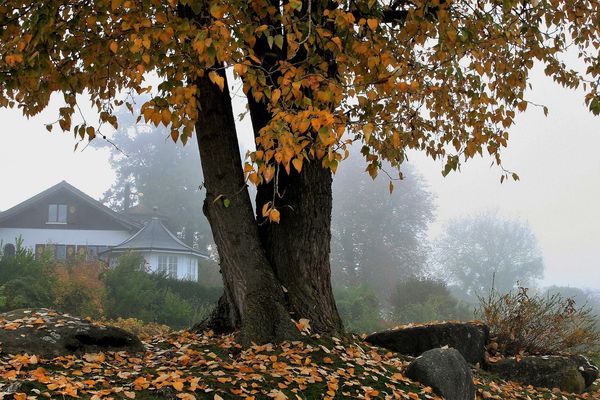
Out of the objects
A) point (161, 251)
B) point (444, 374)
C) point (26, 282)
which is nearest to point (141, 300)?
point (26, 282)

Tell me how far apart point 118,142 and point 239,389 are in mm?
55425

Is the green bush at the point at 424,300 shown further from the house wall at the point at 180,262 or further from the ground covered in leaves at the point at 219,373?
the ground covered in leaves at the point at 219,373

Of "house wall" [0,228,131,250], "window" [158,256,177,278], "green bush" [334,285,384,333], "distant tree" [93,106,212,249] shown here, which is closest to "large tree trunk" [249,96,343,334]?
"green bush" [334,285,384,333]

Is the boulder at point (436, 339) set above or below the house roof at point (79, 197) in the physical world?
below

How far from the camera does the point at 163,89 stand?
23.4 feet

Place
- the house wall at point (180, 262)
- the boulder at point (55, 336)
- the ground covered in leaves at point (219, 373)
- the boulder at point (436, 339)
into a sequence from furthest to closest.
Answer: the house wall at point (180, 262) → the boulder at point (436, 339) → the boulder at point (55, 336) → the ground covered in leaves at point (219, 373)

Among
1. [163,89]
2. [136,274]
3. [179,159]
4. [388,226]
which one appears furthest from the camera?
[179,159]

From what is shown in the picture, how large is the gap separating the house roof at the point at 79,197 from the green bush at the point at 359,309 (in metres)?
16.6

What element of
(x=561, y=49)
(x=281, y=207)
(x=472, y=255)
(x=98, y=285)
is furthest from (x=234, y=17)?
(x=472, y=255)

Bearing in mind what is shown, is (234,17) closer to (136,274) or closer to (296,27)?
(296,27)

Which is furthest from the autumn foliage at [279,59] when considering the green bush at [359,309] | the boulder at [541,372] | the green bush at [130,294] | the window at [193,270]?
the window at [193,270]

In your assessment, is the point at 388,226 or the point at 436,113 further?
the point at 388,226

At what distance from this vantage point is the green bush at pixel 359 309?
26641mm

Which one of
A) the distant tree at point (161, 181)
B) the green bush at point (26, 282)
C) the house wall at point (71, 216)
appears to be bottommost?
the green bush at point (26, 282)
